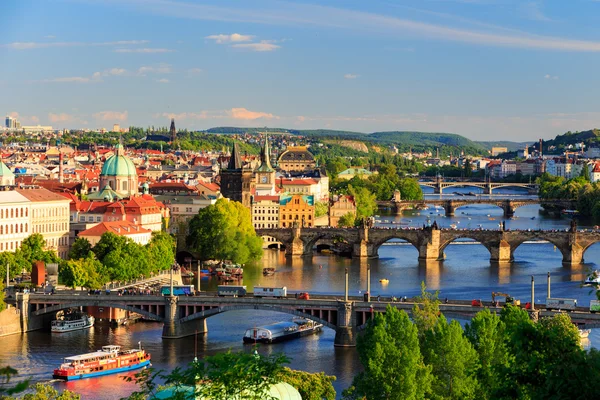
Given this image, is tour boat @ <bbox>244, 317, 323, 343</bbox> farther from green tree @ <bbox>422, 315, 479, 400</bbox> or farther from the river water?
green tree @ <bbox>422, 315, 479, 400</bbox>

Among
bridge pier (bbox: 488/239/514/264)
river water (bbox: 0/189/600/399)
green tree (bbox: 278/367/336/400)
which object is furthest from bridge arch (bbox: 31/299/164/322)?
bridge pier (bbox: 488/239/514/264)

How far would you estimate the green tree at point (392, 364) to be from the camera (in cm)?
3002

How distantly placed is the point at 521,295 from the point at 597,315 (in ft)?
46.6

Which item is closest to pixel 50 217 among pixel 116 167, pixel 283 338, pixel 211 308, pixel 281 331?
pixel 116 167

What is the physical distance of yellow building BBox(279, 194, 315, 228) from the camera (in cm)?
9231

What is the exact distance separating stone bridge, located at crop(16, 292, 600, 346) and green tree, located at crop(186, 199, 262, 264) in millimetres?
21872

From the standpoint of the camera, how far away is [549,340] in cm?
1723

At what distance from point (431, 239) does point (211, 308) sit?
3301 cm

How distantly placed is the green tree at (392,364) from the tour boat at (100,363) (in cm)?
1054

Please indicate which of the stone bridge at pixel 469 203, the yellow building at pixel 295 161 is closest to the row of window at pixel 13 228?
the stone bridge at pixel 469 203

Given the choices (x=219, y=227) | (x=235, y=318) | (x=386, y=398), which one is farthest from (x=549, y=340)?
(x=219, y=227)

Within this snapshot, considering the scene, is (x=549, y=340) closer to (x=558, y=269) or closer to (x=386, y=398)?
(x=386, y=398)

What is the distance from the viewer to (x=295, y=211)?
9281cm

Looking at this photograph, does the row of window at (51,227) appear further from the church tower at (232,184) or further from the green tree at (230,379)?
the green tree at (230,379)
